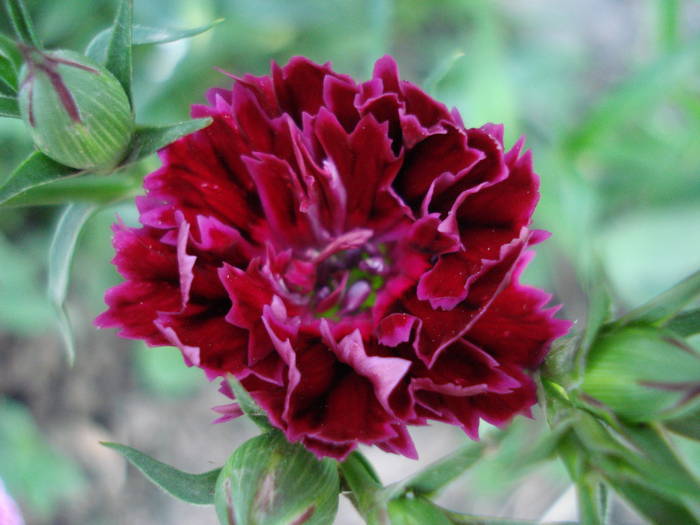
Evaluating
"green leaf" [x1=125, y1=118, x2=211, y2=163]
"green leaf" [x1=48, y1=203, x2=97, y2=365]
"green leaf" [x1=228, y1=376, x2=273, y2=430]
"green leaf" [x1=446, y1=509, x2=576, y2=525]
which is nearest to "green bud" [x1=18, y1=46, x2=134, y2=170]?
"green leaf" [x1=125, y1=118, x2=211, y2=163]

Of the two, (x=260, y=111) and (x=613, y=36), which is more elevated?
(x=260, y=111)

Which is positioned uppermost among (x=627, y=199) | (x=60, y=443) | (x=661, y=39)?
(x=661, y=39)

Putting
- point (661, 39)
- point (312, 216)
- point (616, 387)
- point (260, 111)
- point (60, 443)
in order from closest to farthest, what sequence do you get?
1. point (616, 387)
2. point (260, 111)
3. point (312, 216)
4. point (661, 39)
5. point (60, 443)

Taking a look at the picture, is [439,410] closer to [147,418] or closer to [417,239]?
[417,239]

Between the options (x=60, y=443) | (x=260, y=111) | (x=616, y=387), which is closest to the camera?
(x=616, y=387)

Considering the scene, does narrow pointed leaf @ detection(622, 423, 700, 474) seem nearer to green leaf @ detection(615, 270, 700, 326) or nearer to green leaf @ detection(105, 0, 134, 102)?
green leaf @ detection(615, 270, 700, 326)

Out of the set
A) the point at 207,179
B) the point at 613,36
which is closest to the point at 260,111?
the point at 207,179

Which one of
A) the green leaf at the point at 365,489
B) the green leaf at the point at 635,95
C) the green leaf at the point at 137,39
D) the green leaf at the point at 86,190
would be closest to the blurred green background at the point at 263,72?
the green leaf at the point at 635,95
